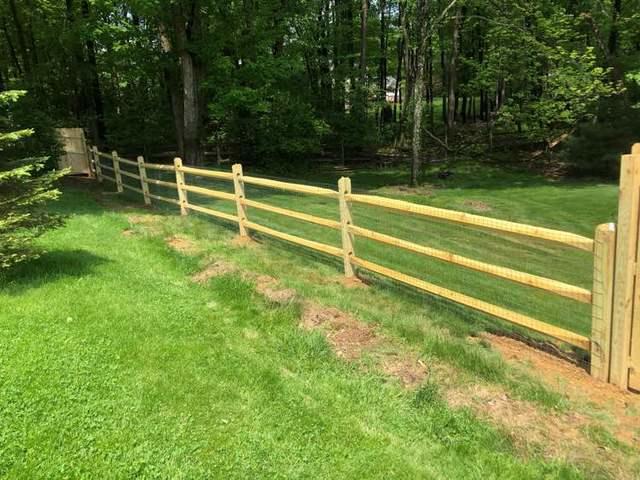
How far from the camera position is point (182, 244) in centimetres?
861

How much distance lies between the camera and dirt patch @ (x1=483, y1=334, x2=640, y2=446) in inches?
139

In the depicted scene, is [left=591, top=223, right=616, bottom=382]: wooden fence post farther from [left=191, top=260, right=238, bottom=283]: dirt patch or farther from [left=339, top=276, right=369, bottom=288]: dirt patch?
[left=191, top=260, right=238, bottom=283]: dirt patch

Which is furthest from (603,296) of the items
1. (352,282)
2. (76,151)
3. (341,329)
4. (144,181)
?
(76,151)

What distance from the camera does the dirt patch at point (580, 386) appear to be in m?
3.53

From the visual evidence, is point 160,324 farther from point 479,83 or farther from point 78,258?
point 479,83

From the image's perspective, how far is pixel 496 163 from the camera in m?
26.9

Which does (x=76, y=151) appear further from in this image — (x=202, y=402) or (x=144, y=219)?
(x=202, y=402)

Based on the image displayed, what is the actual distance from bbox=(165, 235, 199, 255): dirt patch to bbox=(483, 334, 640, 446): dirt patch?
16.2 feet

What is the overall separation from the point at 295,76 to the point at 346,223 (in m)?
20.5

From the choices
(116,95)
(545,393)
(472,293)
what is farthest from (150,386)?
(116,95)

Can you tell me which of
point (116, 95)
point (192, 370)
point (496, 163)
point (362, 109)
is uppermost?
point (116, 95)

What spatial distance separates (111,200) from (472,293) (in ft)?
35.5

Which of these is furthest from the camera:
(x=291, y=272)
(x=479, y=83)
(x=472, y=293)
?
(x=479, y=83)

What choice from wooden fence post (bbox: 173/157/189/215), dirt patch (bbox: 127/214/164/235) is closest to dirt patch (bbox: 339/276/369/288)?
dirt patch (bbox: 127/214/164/235)
